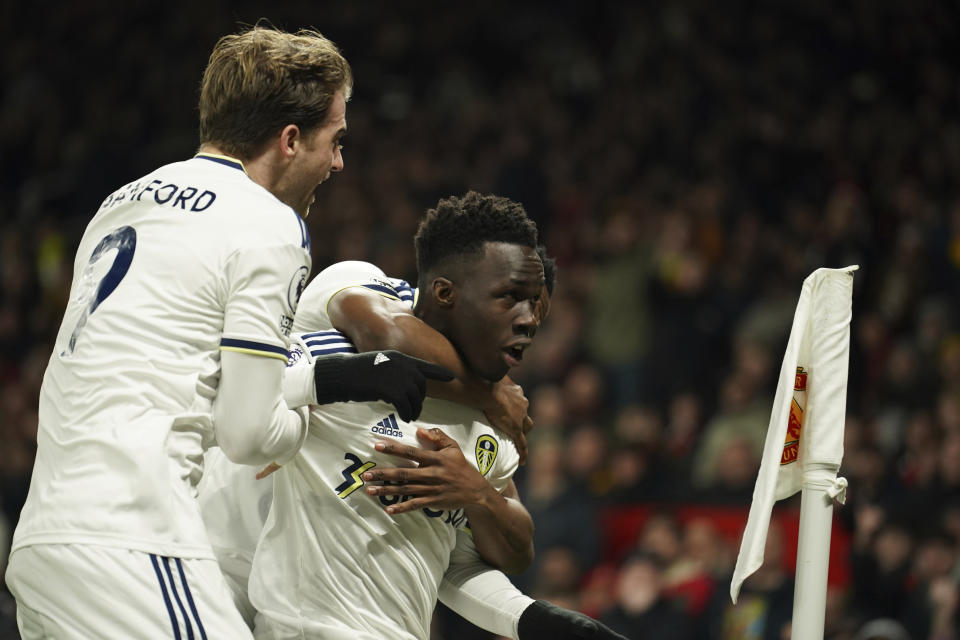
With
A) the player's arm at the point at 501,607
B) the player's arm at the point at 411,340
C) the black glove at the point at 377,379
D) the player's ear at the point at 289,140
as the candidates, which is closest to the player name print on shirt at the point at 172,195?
the player's ear at the point at 289,140

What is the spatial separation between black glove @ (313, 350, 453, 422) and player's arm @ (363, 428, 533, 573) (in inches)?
9.2

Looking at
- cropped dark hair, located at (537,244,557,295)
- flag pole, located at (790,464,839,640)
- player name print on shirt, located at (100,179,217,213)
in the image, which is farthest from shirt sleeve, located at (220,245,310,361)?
flag pole, located at (790,464,839,640)

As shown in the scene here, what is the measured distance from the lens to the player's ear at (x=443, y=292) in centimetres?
312

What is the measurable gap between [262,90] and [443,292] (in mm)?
704

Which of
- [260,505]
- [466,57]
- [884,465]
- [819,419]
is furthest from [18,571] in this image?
[466,57]

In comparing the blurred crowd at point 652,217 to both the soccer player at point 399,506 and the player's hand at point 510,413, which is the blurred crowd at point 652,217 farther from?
the player's hand at point 510,413

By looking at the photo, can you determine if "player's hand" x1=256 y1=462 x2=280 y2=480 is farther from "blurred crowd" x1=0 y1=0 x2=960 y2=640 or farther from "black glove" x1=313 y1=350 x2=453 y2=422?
"blurred crowd" x1=0 y1=0 x2=960 y2=640

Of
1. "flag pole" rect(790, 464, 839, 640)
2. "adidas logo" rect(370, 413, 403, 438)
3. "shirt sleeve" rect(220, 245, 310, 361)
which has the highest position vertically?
"shirt sleeve" rect(220, 245, 310, 361)

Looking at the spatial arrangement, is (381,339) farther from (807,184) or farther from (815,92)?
(815,92)

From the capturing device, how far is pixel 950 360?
650 centimetres

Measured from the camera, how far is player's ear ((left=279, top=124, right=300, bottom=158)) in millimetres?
2803

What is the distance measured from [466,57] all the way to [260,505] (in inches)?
346

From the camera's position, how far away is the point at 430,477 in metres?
2.96

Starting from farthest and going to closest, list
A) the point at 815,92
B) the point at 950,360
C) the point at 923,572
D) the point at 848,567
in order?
1. the point at 815,92
2. the point at 950,360
3. the point at 848,567
4. the point at 923,572
